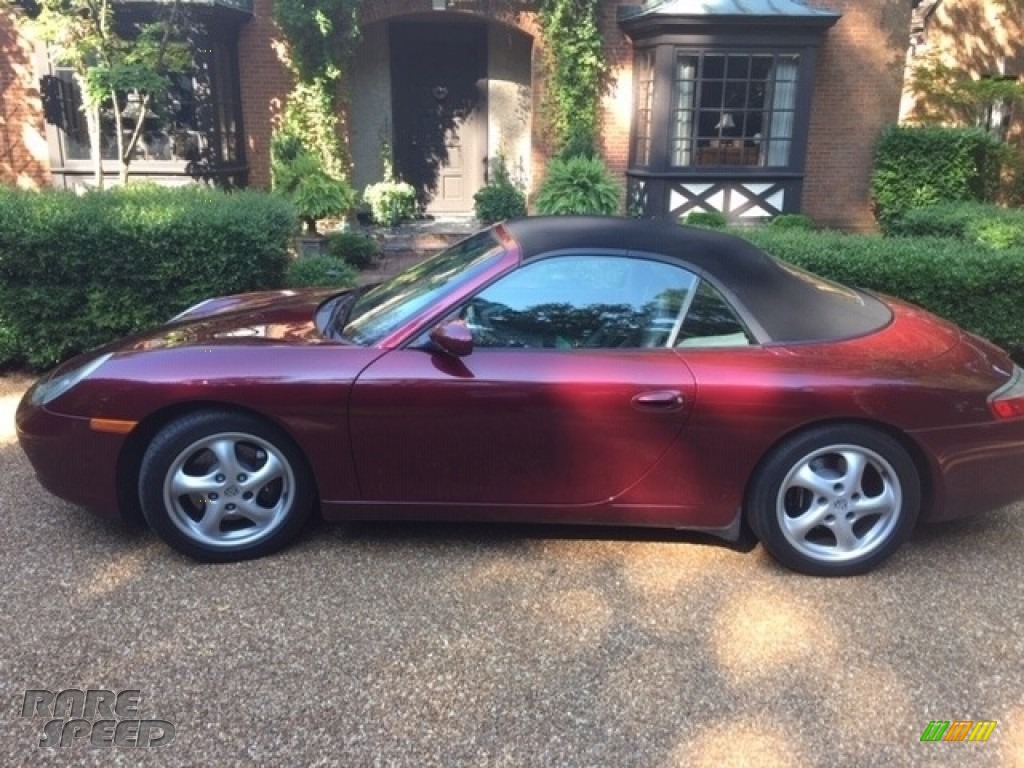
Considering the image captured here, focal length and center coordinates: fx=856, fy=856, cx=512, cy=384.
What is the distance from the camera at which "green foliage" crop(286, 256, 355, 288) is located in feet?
24.7

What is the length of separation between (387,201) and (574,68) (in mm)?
3372

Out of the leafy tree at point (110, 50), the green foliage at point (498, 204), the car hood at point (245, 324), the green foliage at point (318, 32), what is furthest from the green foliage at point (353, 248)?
the car hood at point (245, 324)

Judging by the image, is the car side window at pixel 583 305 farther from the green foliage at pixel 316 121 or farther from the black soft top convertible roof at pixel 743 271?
the green foliage at pixel 316 121

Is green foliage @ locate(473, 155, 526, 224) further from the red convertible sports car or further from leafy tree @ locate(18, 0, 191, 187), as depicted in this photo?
the red convertible sports car

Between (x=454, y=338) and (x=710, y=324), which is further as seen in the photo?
(x=710, y=324)

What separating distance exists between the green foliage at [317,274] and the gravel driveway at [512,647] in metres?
3.89

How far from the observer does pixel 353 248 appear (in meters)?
10.3

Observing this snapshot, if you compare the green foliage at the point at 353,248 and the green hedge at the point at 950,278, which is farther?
the green foliage at the point at 353,248

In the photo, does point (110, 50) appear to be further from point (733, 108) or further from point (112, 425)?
point (112, 425)

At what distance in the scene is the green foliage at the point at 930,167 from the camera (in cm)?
1275

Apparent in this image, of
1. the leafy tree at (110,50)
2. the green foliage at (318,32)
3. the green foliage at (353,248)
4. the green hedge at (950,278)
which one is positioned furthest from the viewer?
the green foliage at (318,32)

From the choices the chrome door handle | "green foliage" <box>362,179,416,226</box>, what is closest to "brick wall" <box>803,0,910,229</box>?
"green foliage" <box>362,179,416,226</box>

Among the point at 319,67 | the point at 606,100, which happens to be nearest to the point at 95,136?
the point at 319,67

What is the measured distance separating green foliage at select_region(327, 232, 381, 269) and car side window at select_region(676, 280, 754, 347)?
7232mm
